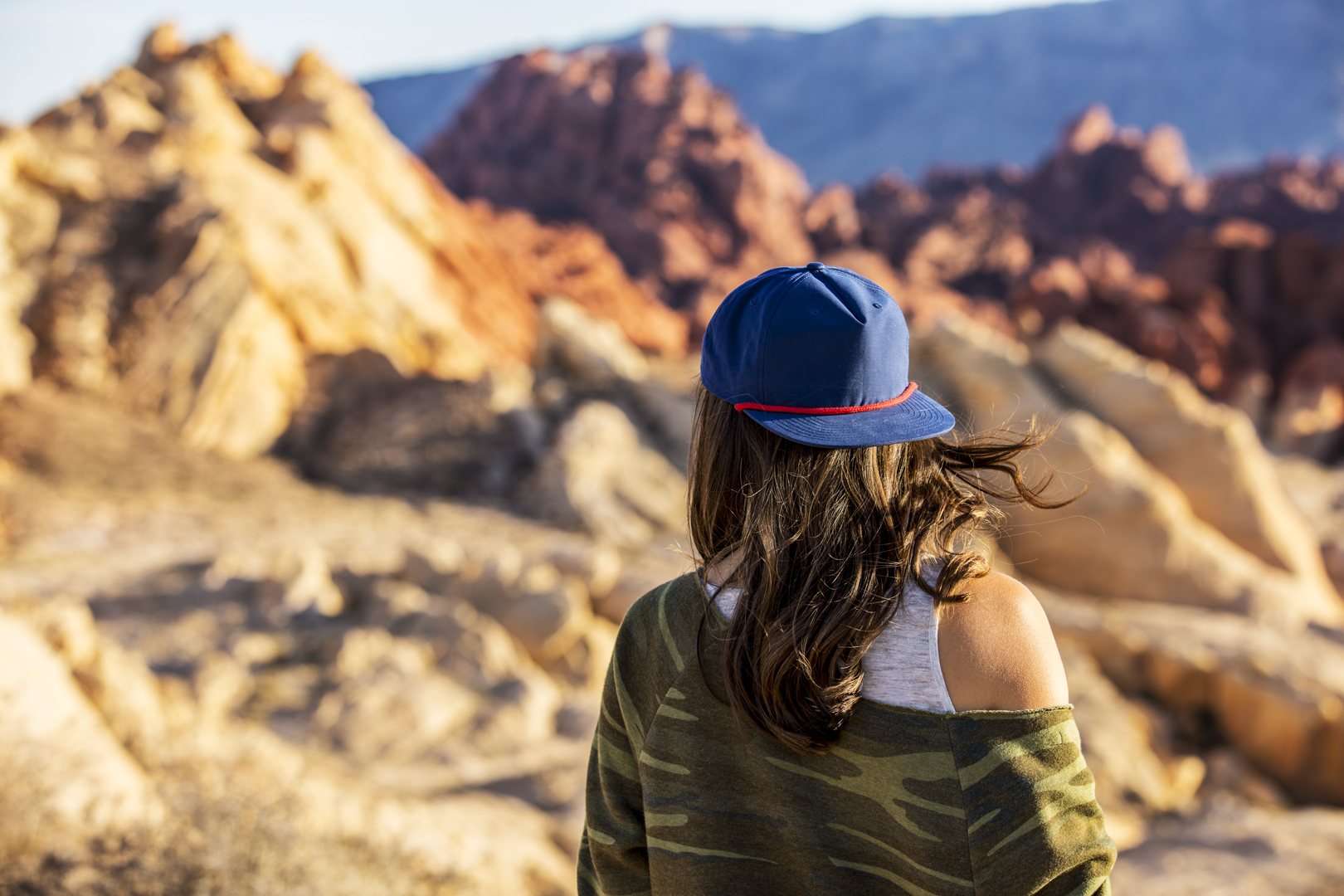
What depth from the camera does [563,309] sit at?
14609 mm

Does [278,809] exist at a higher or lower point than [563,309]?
higher

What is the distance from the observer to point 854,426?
1.02 m

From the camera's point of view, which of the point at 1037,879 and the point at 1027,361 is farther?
the point at 1027,361

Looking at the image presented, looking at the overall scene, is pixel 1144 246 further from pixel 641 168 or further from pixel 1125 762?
pixel 1125 762

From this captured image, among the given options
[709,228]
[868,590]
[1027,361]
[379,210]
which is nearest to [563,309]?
[379,210]

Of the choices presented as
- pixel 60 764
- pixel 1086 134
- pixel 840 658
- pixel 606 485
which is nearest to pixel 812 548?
pixel 840 658

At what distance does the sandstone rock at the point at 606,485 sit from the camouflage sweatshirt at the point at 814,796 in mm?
8545

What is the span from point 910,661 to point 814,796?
0.23m

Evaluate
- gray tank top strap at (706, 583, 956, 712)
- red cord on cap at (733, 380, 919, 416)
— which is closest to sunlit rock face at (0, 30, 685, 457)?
red cord on cap at (733, 380, 919, 416)

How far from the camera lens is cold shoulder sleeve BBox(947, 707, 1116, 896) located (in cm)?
92

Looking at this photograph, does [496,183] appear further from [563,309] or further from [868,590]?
[868,590]

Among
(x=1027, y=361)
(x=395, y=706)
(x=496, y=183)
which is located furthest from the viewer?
(x=496, y=183)

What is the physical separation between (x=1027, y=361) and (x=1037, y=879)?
13101mm

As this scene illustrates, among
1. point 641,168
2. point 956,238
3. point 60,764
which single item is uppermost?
point 60,764
